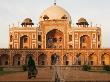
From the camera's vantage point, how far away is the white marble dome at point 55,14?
59344mm

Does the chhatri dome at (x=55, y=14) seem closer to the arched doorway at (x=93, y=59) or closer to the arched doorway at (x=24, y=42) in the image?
the arched doorway at (x=24, y=42)

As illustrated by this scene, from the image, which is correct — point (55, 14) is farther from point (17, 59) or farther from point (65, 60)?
point (17, 59)

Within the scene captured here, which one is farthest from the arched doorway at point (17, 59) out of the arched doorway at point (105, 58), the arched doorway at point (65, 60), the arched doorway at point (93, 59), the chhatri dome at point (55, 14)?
the arched doorway at point (105, 58)

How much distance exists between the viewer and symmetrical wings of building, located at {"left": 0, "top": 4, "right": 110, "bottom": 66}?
172ft

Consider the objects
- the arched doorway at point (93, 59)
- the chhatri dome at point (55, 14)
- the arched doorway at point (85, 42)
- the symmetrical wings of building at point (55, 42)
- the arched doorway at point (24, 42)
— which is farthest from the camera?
the chhatri dome at point (55, 14)

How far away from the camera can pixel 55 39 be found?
58531 millimetres

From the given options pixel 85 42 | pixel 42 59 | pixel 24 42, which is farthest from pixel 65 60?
pixel 24 42

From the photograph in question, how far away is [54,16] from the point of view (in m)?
59.7

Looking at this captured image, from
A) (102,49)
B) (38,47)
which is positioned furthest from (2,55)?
(102,49)

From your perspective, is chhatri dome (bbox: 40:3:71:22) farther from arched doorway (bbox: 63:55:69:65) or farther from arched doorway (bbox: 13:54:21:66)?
arched doorway (bbox: 13:54:21:66)

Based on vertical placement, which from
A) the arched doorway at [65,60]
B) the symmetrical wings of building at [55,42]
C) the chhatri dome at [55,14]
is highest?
the chhatri dome at [55,14]

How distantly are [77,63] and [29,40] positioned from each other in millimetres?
8457

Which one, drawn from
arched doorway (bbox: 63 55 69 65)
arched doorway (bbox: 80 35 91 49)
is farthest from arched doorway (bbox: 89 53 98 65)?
arched doorway (bbox: 63 55 69 65)

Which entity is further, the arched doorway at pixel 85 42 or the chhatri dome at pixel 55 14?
the chhatri dome at pixel 55 14
